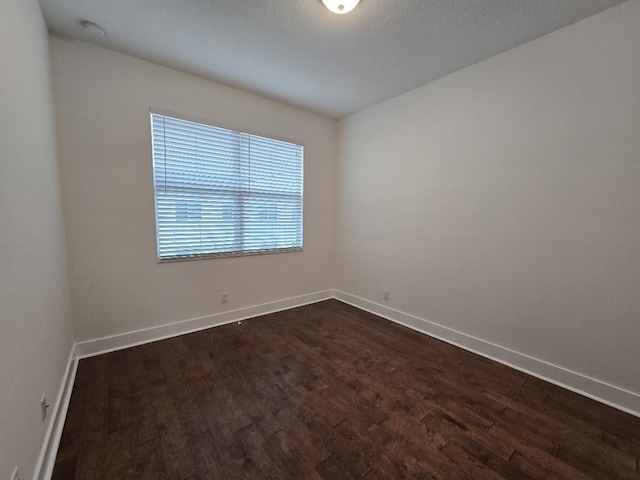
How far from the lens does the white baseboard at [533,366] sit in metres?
1.77

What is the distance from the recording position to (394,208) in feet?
10.3

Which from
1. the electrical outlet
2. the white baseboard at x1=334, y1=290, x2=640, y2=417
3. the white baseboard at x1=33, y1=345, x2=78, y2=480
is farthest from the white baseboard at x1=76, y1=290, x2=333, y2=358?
the white baseboard at x1=334, y1=290, x2=640, y2=417

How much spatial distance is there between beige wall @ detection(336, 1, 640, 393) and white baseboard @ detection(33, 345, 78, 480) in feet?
9.83

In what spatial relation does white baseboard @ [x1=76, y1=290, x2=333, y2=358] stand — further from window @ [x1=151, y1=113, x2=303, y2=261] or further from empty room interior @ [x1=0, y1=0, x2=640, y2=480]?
window @ [x1=151, y1=113, x2=303, y2=261]

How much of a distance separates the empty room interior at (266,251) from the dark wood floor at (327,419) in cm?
2

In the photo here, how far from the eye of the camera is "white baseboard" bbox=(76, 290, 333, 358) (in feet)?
7.54

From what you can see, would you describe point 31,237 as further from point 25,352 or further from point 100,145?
point 100,145

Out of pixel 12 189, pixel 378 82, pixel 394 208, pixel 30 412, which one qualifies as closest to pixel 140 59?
pixel 12 189

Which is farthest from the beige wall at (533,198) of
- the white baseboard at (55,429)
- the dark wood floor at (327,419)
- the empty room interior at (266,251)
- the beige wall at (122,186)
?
the white baseboard at (55,429)

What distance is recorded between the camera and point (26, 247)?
124 cm

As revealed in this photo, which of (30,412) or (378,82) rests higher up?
(378,82)

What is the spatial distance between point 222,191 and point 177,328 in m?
1.56

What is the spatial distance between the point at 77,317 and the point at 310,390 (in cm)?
212

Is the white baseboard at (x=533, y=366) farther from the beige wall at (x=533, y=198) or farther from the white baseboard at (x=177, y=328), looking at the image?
the white baseboard at (x=177, y=328)
